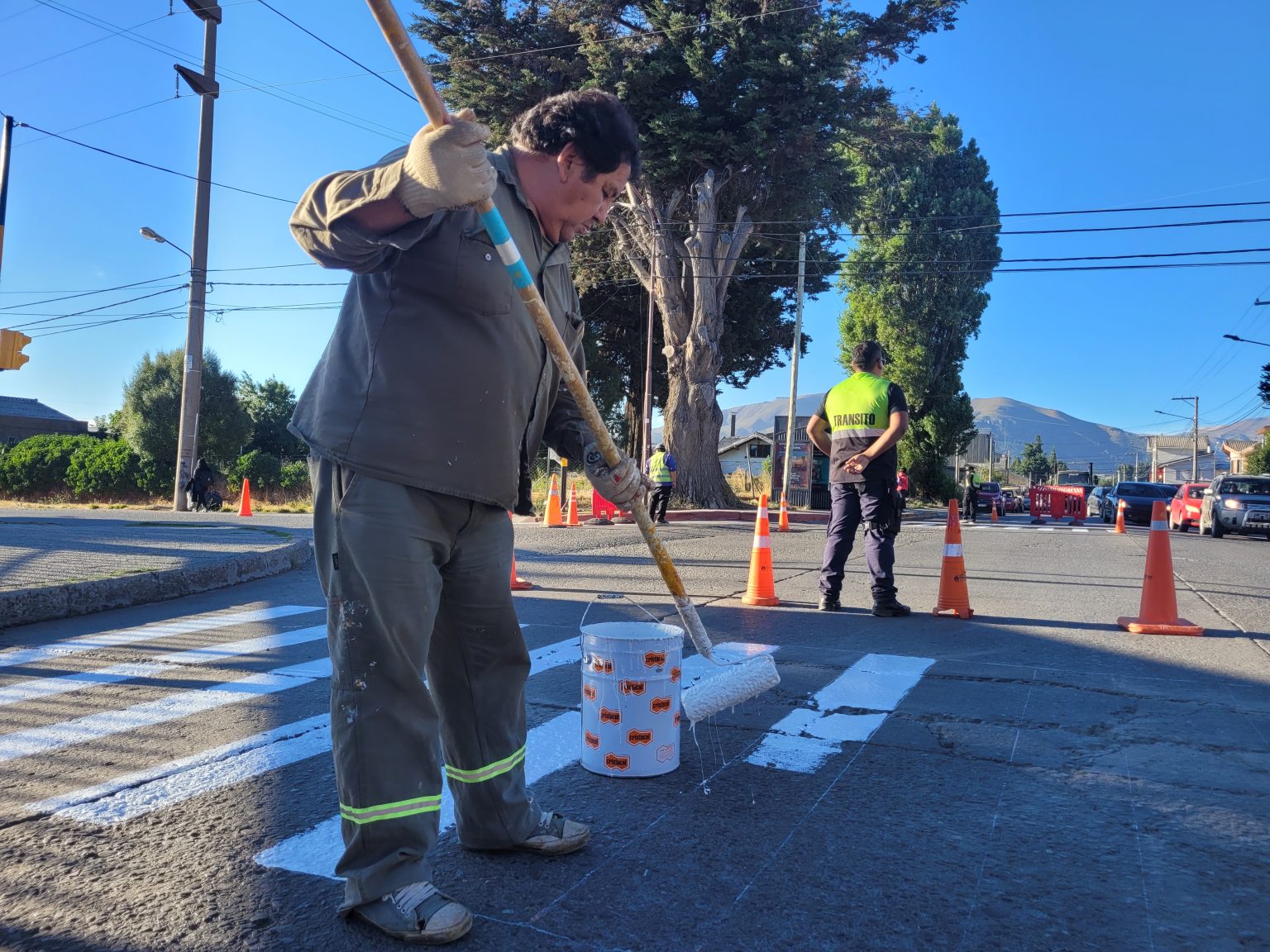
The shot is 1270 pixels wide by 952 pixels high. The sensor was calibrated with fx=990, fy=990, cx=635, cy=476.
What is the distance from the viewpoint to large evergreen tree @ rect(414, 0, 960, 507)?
2239 cm

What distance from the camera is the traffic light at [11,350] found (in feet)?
38.9

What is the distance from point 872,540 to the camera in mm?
7422

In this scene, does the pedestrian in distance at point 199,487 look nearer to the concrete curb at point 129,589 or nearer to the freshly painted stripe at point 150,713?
the concrete curb at point 129,589

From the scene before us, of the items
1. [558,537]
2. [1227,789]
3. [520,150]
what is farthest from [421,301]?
[558,537]

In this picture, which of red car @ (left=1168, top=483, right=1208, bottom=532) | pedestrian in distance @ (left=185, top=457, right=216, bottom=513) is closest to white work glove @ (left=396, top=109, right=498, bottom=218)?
pedestrian in distance @ (left=185, top=457, right=216, bottom=513)

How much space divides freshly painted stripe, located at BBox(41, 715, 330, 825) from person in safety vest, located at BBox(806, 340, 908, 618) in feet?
15.0

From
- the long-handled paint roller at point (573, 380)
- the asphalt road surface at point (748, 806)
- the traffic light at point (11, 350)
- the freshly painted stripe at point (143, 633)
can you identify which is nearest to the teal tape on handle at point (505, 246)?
the long-handled paint roller at point (573, 380)

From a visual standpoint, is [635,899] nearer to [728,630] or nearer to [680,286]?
[728,630]

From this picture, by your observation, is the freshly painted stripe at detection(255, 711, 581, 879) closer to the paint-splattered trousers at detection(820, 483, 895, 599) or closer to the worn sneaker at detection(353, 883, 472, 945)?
the worn sneaker at detection(353, 883, 472, 945)

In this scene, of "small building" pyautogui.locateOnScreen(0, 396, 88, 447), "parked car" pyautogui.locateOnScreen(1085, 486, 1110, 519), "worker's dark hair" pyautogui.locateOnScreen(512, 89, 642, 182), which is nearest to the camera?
"worker's dark hair" pyautogui.locateOnScreen(512, 89, 642, 182)

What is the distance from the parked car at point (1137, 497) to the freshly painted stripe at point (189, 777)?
3079cm

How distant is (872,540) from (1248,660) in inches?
98.1

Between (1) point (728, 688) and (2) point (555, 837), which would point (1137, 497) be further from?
(2) point (555, 837)

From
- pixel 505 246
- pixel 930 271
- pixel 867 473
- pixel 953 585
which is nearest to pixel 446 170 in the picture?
pixel 505 246
